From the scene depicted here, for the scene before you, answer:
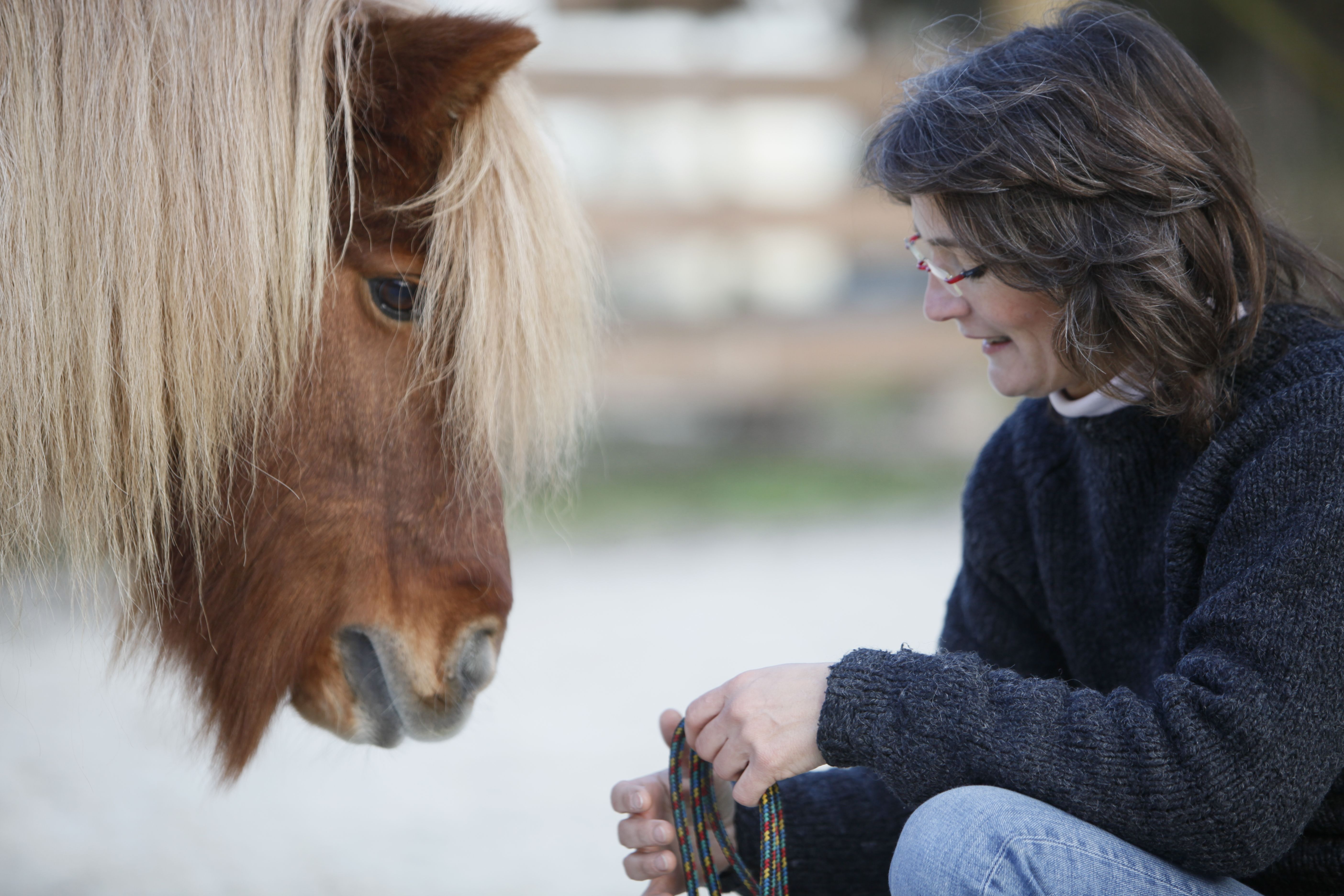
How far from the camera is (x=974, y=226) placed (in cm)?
110

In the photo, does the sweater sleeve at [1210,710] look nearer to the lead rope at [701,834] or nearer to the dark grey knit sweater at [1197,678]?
the dark grey knit sweater at [1197,678]

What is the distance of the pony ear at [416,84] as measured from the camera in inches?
46.8

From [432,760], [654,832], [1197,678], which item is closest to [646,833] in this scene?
[654,832]

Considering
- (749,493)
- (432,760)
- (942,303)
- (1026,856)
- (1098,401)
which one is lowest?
(432,760)

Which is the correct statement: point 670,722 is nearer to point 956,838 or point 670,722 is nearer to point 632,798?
point 632,798

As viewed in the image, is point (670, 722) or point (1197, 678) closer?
point (1197, 678)

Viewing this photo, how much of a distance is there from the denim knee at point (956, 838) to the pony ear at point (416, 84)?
92 centimetres

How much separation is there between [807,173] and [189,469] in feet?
23.3

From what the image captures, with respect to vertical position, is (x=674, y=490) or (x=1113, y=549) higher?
(x=1113, y=549)

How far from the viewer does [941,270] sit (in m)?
1.17

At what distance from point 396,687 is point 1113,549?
876 mm

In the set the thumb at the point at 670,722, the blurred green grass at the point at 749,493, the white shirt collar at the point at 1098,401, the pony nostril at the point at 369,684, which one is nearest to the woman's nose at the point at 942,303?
the white shirt collar at the point at 1098,401

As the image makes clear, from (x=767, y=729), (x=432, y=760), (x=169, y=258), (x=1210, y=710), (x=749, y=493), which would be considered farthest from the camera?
(x=749, y=493)

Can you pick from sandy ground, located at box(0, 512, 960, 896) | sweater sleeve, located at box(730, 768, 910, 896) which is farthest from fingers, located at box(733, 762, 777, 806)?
sandy ground, located at box(0, 512, 960, 896)
